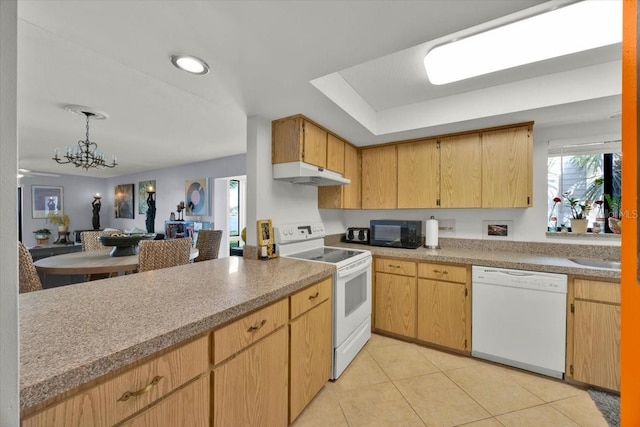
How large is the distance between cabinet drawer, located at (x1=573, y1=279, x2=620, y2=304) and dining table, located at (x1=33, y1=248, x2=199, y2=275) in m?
3.48

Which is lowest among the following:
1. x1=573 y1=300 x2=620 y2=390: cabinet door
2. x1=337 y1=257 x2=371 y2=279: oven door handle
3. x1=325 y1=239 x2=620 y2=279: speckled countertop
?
x1=573 y1=300 x2=620 y2=390: cabinet door

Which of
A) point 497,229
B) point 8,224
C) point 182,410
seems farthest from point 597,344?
point 8,224

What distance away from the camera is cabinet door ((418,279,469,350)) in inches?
85.2

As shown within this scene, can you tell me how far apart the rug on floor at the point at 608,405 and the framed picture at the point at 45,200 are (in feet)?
33.4

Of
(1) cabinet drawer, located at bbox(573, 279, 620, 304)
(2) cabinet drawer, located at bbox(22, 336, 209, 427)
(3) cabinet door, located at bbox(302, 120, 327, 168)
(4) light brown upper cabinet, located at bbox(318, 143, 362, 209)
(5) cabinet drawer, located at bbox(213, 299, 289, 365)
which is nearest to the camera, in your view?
(2) cabinet drawer, located at bbox(22, 336, 209, 427)

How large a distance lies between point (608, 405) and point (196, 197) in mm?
5824

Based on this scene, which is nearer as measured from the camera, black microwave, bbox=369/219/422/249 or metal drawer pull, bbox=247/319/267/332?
metal drawer pull, bbox=247/319/267/332

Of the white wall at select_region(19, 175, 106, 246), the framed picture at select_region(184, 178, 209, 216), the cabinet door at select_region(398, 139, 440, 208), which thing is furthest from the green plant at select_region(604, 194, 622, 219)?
the white wall at select_region(19, 175, 106, 246)

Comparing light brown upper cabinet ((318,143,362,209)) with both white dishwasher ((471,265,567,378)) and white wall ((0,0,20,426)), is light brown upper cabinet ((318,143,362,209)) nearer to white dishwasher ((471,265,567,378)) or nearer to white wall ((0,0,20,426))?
white dishwasher ((471,265,567,378))

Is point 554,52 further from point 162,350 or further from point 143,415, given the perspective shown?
point 143,415

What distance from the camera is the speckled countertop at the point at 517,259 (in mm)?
1744

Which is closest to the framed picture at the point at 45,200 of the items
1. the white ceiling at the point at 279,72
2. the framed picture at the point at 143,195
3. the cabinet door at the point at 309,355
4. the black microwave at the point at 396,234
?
the framed picture at the point at 143,195

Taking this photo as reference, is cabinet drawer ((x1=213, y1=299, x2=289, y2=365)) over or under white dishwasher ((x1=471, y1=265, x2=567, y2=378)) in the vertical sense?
over

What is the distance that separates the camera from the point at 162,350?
0.82 m
